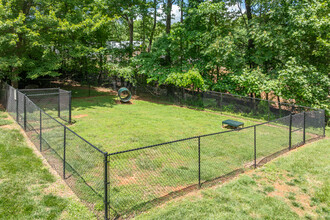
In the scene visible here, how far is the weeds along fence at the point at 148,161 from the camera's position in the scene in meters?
5.09

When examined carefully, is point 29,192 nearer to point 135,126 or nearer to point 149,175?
point 149,175

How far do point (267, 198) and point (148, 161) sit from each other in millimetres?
3454

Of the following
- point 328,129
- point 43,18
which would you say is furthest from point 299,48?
point 43,18

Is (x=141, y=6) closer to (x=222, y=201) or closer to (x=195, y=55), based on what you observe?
(x=195, y=55)

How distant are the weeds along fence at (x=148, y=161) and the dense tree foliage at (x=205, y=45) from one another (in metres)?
4.51

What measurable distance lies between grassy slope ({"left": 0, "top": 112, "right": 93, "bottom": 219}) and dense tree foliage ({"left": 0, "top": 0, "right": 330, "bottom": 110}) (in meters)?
9.13

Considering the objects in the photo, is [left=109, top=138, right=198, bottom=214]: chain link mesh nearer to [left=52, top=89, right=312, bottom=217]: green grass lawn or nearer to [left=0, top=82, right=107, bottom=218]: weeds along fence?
[left=52, top=89, right=312, bottom=217]: green grass lawn

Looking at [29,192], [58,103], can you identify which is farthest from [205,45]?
[29,192]

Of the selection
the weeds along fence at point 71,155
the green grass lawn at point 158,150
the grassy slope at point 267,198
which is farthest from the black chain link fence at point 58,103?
the grassy slope at point 267,198

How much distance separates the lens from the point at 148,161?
23.2 feet

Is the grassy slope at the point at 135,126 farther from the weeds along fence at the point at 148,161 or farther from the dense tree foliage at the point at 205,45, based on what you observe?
the dense tree foliage at the point at 205,45

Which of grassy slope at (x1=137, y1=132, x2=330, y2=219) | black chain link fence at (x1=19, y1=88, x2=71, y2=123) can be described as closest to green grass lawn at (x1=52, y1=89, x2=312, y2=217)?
grassy slope at (x1=137, y1=132, x2=330, y2=219)

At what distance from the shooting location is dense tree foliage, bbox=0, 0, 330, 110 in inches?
537

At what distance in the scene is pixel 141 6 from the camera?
2084 centimetres
